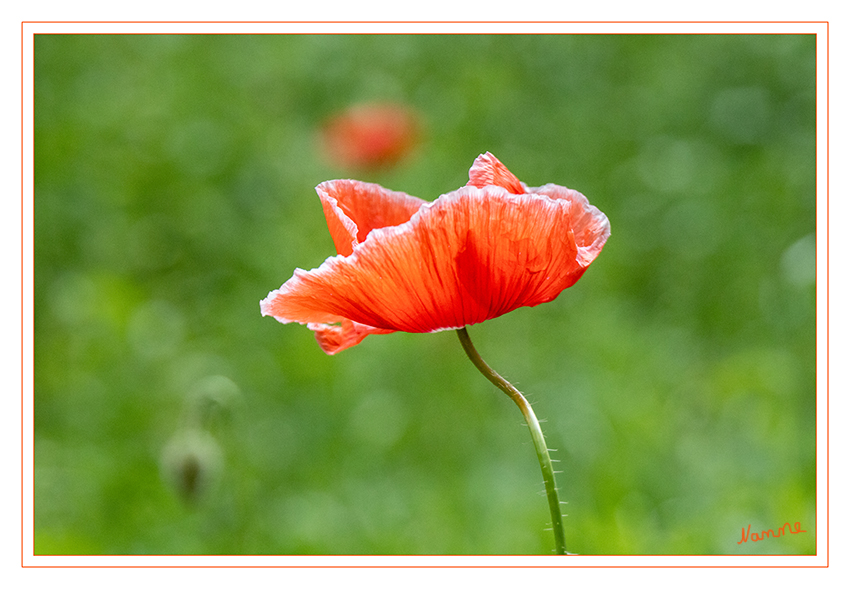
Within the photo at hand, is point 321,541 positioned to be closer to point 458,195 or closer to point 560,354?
point 560,354

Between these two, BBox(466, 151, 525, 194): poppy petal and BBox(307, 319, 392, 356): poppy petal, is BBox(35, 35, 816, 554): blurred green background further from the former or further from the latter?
BBox(466, 151, 525, 194): poppy petal

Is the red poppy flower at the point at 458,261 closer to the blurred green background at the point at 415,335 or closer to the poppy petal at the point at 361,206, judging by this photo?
the poppy petal at the point at 361,206

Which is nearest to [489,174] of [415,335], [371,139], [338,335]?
[338,335]

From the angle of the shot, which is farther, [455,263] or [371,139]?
[371,139]
